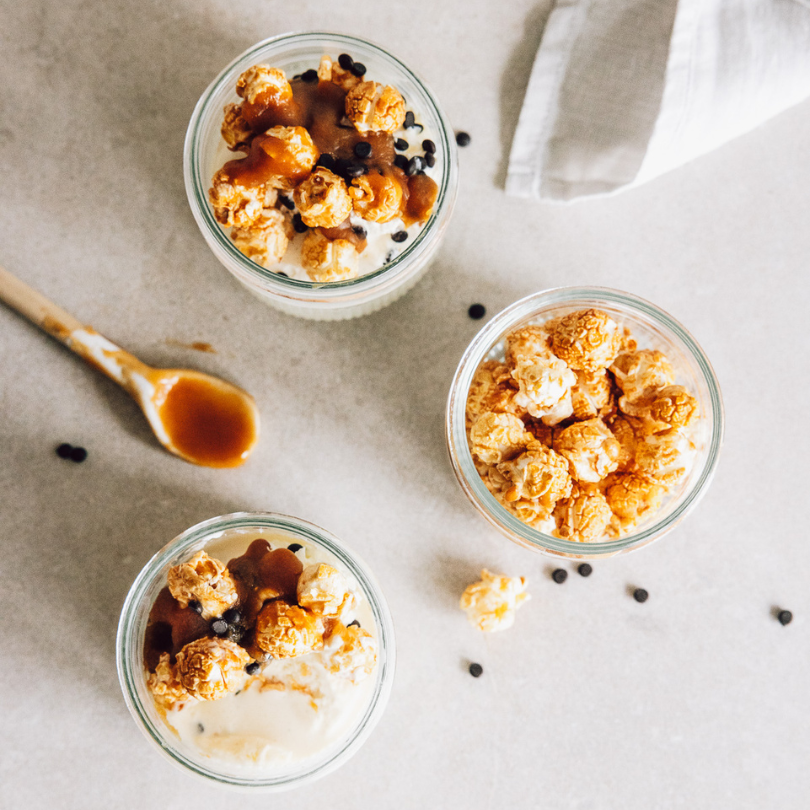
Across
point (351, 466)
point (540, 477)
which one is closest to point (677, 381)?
point (540, 477)

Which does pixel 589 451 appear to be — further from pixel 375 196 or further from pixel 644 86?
pixel 644 86

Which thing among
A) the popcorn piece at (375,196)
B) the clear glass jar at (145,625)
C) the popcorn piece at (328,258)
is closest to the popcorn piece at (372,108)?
the popcorn piece at (375,196)

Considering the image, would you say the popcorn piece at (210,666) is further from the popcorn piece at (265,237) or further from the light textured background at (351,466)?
the popcorn piece at (265,237)

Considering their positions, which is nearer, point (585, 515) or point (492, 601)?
point (585, 515)

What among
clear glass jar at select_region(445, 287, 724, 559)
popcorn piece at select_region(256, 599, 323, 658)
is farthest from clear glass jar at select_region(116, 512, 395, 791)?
clear glass jar at select_region(445, 287, 724, 559)

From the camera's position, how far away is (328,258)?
1.12 m

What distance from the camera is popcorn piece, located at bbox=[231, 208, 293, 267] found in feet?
3.71

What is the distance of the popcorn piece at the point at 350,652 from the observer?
3.64 ft

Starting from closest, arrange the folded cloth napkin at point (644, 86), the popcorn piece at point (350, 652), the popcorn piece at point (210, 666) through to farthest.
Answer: the popcorn piece at point (210, 666) < the popcorn piece at point (350, 652) < the folded cloth napkin at point (644, 86)

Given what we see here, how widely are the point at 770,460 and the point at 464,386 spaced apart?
0.78 m

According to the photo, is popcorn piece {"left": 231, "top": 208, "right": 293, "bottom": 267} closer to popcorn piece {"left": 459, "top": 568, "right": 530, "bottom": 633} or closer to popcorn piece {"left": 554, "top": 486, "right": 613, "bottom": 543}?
popcorn piece {"left": 554, "top": 486, "right": 613, "bottom": 543}

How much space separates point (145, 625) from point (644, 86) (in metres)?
1.50

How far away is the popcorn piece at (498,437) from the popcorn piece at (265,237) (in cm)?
49

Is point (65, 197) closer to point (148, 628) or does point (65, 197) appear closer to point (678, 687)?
point (148, 628)
